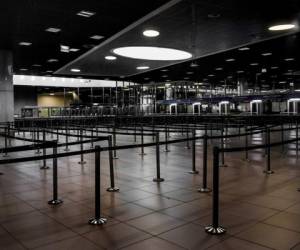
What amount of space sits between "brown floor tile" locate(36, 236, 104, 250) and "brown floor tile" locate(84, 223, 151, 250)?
8 centimetres

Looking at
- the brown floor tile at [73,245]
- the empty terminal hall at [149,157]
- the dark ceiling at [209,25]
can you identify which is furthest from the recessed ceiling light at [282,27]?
the brown floor tile at [73,245]

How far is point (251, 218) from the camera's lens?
431 centimetres

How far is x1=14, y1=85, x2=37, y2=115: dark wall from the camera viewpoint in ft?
119

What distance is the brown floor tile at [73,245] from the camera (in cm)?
349

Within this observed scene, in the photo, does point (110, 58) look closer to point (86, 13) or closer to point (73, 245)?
point (86, 13)

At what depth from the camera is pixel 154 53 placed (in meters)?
19.4

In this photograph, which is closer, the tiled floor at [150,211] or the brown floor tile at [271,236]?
the brown floor tile at [271,236]

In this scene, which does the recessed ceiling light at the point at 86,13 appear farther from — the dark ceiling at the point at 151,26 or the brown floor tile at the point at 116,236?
the brown floor tile at the point at 116,236

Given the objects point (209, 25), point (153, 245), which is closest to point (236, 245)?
point (153, 245)

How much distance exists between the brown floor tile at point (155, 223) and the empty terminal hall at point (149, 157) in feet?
0.05

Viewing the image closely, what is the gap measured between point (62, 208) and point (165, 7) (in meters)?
7.02

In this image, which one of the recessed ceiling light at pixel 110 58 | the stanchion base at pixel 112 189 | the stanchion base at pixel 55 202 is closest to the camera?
the stanchion base at pixel 55 202

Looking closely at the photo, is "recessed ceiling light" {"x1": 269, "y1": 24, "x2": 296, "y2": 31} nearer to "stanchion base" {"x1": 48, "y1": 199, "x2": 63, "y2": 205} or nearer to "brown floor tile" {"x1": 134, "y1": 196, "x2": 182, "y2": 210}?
"brown floor tile" {"x1": 134, "y1": 196, "x2": 182, "y2": 210}

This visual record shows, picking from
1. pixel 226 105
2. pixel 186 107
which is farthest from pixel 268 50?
pixel 186 107
